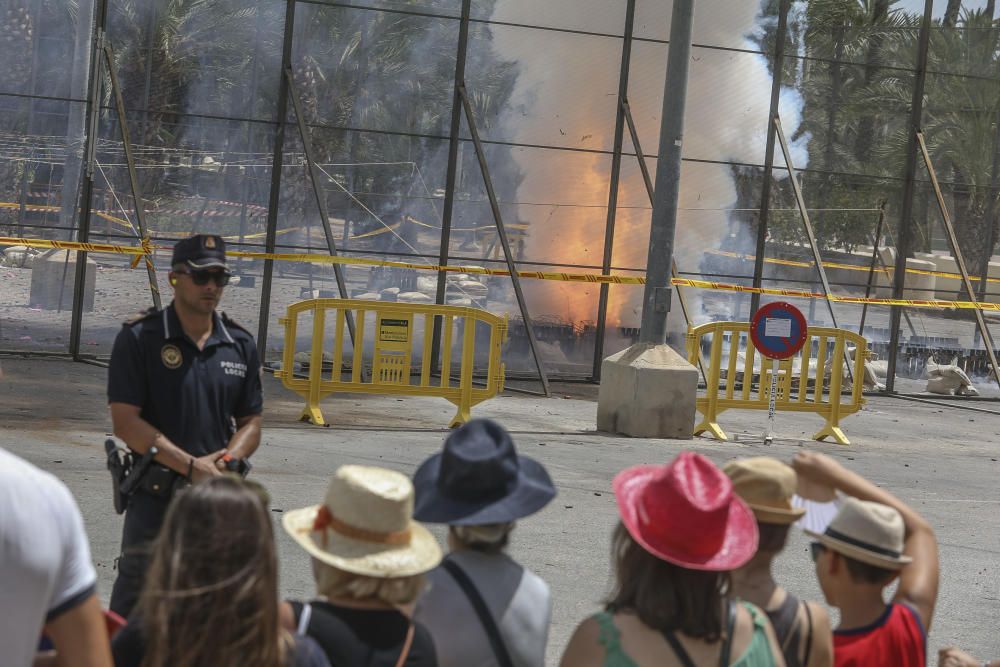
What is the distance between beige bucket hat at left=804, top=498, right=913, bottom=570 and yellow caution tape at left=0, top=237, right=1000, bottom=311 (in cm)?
1273

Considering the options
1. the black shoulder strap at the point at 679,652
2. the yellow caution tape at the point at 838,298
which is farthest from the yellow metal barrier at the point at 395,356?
the black shoulder strap at the point at 679,652

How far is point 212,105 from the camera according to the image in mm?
16062

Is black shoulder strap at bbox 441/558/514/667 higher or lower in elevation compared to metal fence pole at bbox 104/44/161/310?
lower

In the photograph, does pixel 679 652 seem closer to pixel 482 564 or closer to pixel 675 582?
pixel 675 582

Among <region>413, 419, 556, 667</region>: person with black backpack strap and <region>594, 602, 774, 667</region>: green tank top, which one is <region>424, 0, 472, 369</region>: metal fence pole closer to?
<region>413, 419, 556, 667</region>: person with black backpack strap

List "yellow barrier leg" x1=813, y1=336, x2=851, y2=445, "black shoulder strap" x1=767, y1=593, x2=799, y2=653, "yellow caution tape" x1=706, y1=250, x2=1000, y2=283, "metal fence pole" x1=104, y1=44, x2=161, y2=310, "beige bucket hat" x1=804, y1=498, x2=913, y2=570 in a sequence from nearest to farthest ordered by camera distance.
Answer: "black shoulder strap" x1=767, y1=593, x2=799, y2=653, "beige bucket hat" x1=804, y1=498, x2=913, y2=570, "yellow barrier leg" x1=813, y1=336, x2=851, y2=445, "metal fence pole" x1=104, y1=44, x2=161, y2=310, "yellow caution tape" x1=706, y1=250, x2=1000, y2=283

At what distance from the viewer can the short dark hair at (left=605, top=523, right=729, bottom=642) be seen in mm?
3047

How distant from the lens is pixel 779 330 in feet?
43.0

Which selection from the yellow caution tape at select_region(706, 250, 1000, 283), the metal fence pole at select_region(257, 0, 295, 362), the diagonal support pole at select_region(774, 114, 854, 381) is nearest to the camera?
the metal fence pole at select_region(257, 0, 295, 362)

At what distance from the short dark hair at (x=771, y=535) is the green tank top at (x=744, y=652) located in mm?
237

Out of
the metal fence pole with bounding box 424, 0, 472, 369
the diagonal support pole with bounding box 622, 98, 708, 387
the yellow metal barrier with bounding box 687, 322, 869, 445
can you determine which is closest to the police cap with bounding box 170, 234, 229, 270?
the yellow metal barrier with bounding box 687, 322, 869, 445

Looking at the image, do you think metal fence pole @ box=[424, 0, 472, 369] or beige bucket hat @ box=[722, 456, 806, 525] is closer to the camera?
beige bucket hat @ box=[722, 456, 806, 525]

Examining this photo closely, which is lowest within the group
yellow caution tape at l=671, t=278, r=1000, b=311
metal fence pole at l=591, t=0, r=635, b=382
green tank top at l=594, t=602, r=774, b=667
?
green tank top at l=594, t=602, r=774, b=667

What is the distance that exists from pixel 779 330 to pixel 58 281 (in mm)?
8414
